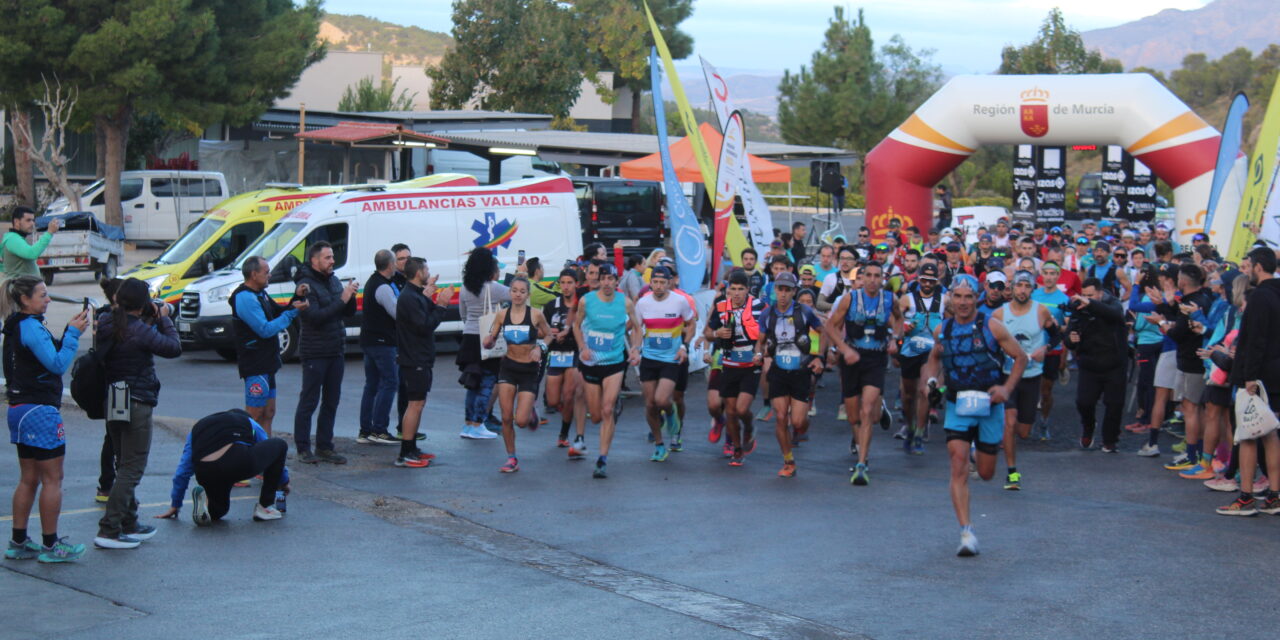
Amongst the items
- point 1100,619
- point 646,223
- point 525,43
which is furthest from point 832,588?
point 525,43

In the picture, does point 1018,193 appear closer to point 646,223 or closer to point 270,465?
point 646,223

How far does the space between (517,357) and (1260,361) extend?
5716mm

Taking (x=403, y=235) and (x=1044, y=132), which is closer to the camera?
(x=403, y=235)

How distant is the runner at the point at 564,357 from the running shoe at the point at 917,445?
3127 mm

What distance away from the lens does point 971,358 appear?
29.2ft

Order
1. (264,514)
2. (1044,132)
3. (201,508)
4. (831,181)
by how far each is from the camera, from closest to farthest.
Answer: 1. (201,508)
2. (264,514)
3. (1044,132)
4. (831,181)

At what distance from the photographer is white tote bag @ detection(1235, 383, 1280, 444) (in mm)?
9312

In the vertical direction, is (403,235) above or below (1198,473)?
above

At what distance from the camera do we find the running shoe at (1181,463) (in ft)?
37.5

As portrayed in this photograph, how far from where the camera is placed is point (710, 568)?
26.6 ft

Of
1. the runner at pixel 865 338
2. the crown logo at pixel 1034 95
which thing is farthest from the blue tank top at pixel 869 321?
the crown logo at pixel 1034 95

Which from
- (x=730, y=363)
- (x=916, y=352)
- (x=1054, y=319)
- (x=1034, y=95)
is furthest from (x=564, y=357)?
(x=1034, y=95)

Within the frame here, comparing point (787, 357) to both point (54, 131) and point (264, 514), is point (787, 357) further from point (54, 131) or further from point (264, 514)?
point (54, 131)

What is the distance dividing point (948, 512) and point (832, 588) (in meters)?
2.43
